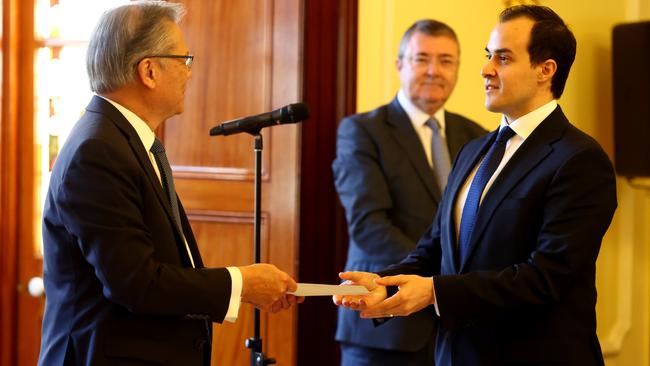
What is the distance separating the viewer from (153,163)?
2225 mm

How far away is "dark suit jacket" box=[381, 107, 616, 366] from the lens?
212 cm

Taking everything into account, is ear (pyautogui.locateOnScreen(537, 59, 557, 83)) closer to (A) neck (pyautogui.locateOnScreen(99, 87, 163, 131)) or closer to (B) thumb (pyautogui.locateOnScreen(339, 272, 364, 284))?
(B) thumb (pyautogui.locateOnScreen(339, 272, 364, 284))

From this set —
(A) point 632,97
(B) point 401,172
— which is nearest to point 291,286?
(B) point 401,172

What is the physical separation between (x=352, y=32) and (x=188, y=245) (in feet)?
5.96

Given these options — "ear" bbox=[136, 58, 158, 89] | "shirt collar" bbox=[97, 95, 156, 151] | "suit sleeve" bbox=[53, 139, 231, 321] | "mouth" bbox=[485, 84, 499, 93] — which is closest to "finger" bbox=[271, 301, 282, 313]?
"suit sleeve" bbox=[53, 139, 231, 321]

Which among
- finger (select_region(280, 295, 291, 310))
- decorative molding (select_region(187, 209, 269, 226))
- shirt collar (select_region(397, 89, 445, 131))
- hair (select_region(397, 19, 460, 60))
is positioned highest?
hair (select_region(397, 19, 460, 60))

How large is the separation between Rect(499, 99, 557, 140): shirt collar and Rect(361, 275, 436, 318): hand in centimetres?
43

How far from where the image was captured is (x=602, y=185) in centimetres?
213

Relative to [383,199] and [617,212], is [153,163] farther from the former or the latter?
[617,212]

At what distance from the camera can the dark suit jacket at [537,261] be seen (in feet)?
6.95

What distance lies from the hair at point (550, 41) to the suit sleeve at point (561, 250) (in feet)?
0.92

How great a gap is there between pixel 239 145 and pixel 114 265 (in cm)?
171

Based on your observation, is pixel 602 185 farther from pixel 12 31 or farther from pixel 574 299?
pixel 12 31

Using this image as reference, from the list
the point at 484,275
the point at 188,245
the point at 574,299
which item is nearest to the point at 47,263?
the point at 188,245
